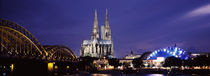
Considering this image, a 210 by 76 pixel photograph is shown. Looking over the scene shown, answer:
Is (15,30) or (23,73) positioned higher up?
(15,30)

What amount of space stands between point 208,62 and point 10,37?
9017 centimetres

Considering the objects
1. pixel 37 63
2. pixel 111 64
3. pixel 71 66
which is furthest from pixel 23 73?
pixel 111 64

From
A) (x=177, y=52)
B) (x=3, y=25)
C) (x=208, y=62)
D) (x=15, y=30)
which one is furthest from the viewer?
(x=177, y=52)

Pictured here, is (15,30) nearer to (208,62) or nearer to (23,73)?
(23,73)

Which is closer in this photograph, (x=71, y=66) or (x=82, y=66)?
(x=71, y=66)

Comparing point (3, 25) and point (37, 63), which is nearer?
point (3, 25)

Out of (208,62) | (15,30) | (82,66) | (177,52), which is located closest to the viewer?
(15,30)

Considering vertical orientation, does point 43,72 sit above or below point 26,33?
below

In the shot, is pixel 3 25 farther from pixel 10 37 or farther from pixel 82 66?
pixel 82 66

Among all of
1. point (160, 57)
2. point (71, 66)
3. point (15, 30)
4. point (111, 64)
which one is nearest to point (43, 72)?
point (15, 30)

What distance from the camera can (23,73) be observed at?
80.9 metres

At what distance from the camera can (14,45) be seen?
7862 cm

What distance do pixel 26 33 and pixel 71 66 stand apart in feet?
238

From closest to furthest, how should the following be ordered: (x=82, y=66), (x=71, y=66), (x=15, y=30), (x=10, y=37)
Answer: (x=15, y=30)
(x=10, y=37)
(x=71, y=66)
(x=82, y=66)
